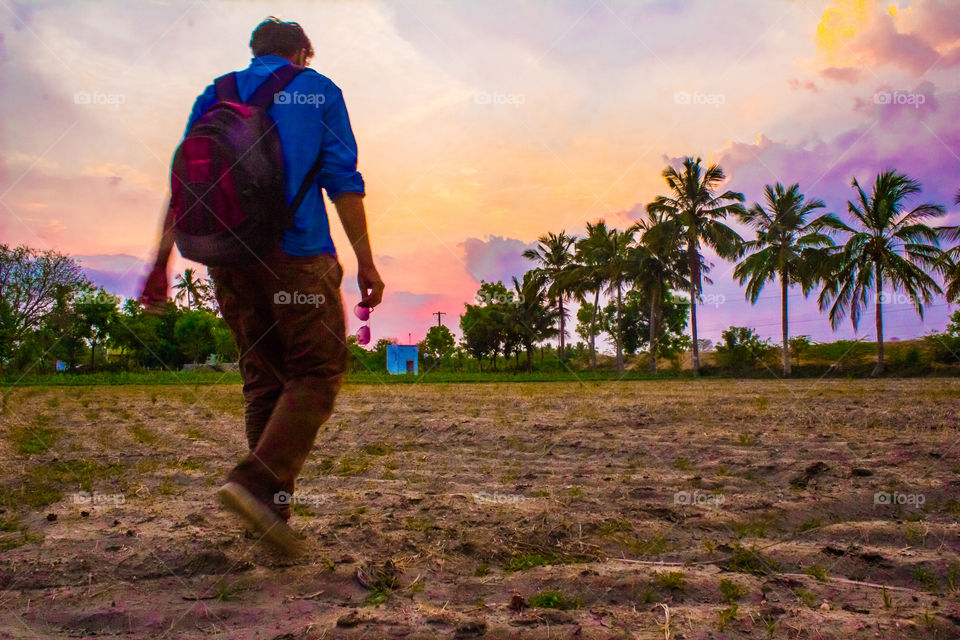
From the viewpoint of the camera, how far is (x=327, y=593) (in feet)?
6.37

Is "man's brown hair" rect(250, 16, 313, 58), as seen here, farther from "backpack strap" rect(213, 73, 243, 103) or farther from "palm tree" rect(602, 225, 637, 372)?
"palm tree" rect(602, 225, 637, 372)

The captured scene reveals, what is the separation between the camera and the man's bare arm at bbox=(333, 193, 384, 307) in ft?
7.14

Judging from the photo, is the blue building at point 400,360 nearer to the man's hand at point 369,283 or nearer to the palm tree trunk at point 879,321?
the palm tree trunk at point 879,321

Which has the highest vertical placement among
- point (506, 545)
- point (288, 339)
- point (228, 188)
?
point (228, 188)

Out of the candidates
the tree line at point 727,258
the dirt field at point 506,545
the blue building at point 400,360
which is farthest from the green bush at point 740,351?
the dirt field at point 506,545

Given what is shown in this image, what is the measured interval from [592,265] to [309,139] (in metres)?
41.8

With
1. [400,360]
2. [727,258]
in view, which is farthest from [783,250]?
[400,360]

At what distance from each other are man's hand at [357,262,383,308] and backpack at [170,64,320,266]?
0.31 meters

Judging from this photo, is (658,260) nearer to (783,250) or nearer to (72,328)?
(783,250)

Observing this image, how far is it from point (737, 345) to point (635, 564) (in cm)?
4542

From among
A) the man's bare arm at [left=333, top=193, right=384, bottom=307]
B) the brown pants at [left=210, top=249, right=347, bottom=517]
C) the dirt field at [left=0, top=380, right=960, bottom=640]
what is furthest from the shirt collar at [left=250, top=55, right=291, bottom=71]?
the dirt field at [left=0, top=380, right=960, bottom=640]

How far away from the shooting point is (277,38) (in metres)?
2.39

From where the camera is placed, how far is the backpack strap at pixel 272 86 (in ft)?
7.01

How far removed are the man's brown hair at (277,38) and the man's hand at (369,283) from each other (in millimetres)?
957
